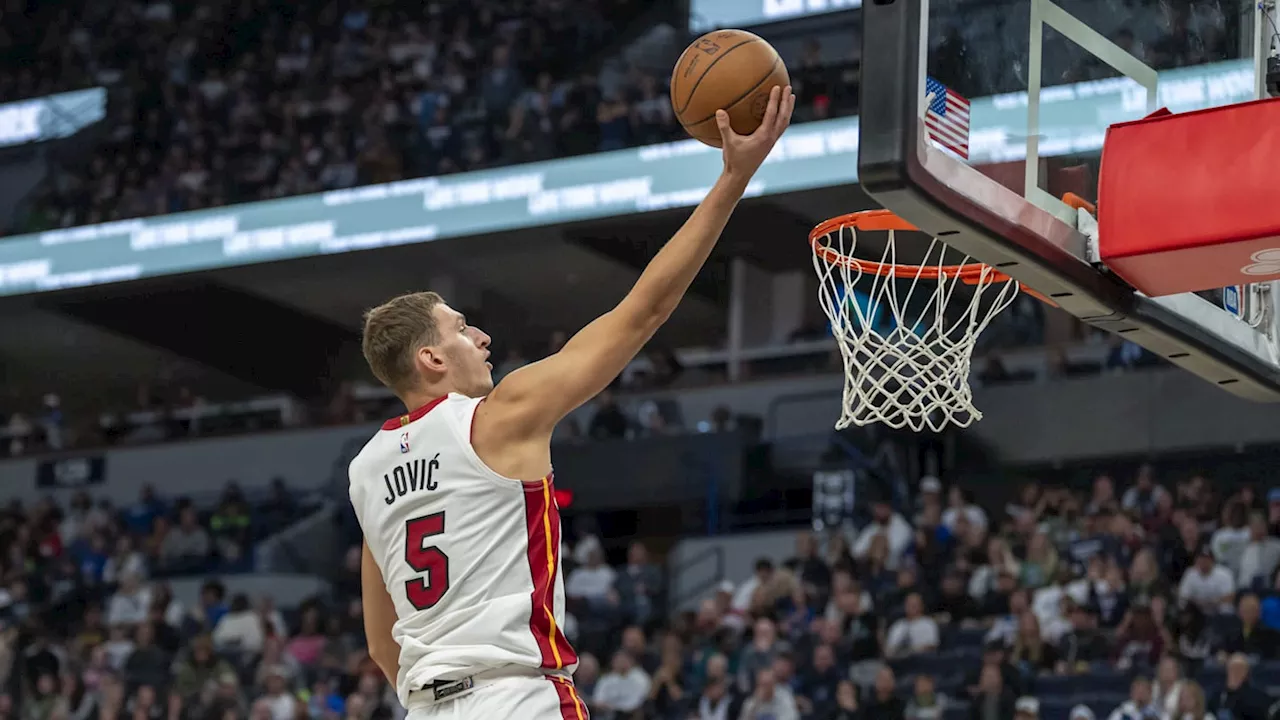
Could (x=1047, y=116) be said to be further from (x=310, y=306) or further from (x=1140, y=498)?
(x=310, y=306)

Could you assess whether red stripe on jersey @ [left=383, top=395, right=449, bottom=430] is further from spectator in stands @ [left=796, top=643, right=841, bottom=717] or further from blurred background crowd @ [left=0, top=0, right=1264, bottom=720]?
spectator in stands @ [left=796, top=643, right=841, bottom=717]

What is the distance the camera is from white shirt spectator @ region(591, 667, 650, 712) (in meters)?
10.9

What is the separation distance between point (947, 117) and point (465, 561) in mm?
1547

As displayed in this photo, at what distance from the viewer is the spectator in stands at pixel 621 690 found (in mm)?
10875

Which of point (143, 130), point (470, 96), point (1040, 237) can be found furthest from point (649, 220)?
point (1040, 237)

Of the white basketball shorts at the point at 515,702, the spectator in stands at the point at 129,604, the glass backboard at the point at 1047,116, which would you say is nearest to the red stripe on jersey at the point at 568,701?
the white basketball shorts at the point at 515,702

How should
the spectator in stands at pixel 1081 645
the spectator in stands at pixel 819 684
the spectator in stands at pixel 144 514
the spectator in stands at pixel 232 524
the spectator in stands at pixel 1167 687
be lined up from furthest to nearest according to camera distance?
the spectator in stands at pixel 144 514 < the spectator in stands at pixel 232 524 < the spectator in stands at pixel 819 684 < the spectator in stands at pixel 1081 645 < the spectator in stands at pixel 1167 687

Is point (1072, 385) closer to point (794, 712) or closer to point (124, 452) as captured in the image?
point (794, 712)

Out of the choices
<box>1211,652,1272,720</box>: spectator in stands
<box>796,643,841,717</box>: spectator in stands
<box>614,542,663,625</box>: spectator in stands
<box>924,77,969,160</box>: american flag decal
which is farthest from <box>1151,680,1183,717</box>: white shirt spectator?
<box>924,77,969,160</box>: american flag decal

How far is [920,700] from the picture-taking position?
9.75 m

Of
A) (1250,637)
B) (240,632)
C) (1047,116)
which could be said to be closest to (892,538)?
(1250,637)

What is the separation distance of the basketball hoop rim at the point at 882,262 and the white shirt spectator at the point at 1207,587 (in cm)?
540

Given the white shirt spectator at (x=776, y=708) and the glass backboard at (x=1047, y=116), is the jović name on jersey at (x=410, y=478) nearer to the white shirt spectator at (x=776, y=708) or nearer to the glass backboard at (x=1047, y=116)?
the glass backboard at (x=1047, y=116)

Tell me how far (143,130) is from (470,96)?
411cm
